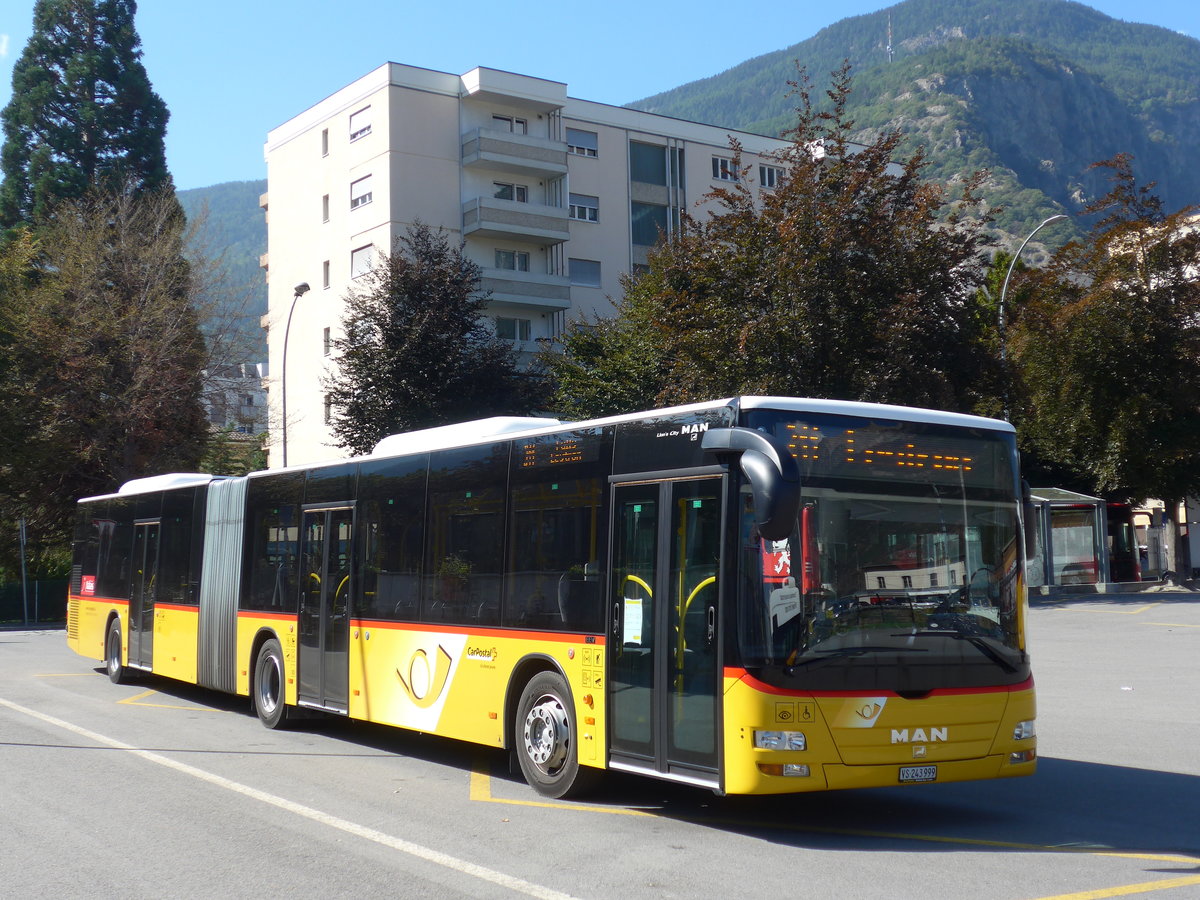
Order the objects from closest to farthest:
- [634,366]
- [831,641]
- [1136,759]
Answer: [831,641] < [1136,759] < [634,366]

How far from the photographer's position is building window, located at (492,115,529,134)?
52.2m

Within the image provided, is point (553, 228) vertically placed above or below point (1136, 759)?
above

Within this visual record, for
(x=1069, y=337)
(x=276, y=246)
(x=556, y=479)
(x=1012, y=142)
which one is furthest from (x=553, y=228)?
(x=1012, y=142)

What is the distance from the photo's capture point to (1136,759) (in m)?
10.8

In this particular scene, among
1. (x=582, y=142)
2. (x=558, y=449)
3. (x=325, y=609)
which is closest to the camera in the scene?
(x=558, y=449)

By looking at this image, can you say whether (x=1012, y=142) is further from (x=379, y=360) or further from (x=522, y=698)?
(x=522, y=698)

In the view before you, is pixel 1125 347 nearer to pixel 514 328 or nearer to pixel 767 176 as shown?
pixel 514 328

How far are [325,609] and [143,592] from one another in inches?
258

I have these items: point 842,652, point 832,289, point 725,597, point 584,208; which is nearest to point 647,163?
point 584,208

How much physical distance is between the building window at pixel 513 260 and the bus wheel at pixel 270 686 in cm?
3831

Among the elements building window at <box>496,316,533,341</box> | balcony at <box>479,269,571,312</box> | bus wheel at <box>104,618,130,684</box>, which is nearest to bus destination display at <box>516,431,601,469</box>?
bus wheel at <box>104,618,130,684</box>

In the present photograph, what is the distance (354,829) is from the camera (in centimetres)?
812

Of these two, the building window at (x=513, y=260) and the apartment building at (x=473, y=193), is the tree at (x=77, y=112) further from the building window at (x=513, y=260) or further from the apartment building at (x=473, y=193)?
the building window at (x=513, y=260)

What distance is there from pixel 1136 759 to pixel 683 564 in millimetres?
5301
